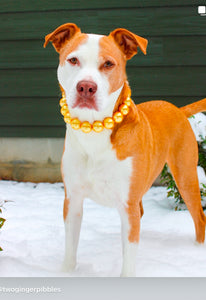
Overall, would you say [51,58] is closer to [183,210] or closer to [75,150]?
[183,210]

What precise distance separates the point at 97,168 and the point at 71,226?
33cm

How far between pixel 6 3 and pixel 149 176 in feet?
7.44

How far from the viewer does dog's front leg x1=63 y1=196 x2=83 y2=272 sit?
1.72 metres

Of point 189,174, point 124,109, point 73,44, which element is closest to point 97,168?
point 124,109

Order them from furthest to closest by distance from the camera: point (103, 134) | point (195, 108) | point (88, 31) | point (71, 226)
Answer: point (88, 31) → point (195, 108) → point (71, 226) → point (103, 134)

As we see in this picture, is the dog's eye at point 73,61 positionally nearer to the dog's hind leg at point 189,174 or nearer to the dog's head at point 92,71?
the dog's head at point 92,71

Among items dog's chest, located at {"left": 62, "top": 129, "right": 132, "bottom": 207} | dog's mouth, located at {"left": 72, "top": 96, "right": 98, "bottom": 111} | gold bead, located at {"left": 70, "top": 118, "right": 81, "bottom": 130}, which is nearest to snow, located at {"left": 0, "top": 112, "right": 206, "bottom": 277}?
dog's chest, located at {"left": 62, "top": 129, "right": 132, "bottom": 207}

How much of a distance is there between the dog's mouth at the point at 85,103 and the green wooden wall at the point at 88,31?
1.85m

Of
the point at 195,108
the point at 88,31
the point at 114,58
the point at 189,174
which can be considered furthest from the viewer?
the point at 88,31

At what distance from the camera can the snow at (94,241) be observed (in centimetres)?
181

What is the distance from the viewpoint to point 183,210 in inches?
108

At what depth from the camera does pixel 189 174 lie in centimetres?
208

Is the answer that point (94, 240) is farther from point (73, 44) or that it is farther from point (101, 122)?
point (73, 44)

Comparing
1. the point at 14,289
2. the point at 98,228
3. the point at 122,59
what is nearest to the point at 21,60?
the point at 98,228
